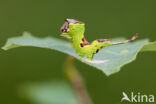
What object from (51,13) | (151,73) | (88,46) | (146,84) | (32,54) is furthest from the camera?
(51,13)

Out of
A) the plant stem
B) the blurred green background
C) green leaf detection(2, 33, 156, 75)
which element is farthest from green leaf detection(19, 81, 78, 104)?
green leaf detection(2, 33, 156, 75)

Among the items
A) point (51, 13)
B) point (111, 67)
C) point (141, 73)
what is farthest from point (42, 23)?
point (111, 67)

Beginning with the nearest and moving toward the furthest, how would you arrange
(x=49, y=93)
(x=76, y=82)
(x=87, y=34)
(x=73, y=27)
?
(x=73, y=27), (x=76, y=82), (x=49, y=93), (x=87, y=34)

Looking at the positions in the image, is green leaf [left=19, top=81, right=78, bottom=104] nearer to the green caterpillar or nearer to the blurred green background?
the blurred green background

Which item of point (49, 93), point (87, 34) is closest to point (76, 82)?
point (49, 93)

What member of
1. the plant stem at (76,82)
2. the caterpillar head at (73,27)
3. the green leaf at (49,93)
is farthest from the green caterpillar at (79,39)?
the green leaf at (49,93)

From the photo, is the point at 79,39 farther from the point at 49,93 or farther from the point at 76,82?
the point at 49,93

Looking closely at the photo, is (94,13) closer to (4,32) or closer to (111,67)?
(4,32)
